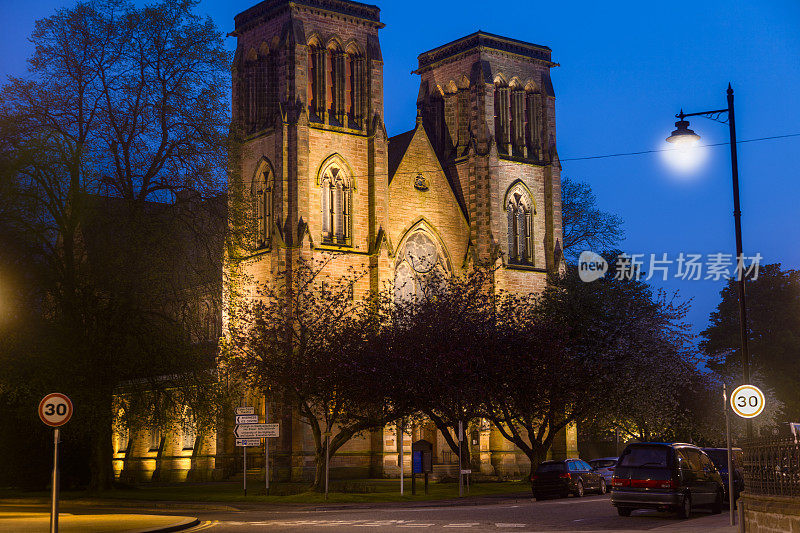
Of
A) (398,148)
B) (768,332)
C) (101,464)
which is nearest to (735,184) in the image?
(101,464)

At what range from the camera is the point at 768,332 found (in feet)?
270

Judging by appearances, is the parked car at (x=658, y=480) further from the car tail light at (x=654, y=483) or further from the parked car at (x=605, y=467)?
the parked car at (x=605, y=467)

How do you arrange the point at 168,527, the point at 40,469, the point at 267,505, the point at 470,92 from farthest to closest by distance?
the point at 470,92
the point at 40,469
the point at 267,505
the point at 168,527

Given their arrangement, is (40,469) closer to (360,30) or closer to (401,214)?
(401,214)

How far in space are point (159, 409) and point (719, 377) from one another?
40620 millimetres

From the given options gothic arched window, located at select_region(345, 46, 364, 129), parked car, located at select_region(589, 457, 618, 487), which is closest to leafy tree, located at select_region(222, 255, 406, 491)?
parked car, located at select_region(589, 457, 618, 487)

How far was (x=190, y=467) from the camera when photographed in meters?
57.8

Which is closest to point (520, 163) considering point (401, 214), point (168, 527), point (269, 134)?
point (401, 214)

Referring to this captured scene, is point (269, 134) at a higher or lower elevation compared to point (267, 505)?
higher

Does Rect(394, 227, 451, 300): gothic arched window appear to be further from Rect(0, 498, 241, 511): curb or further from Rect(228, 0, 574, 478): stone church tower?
Rect(0, 498, 241, 511): curb

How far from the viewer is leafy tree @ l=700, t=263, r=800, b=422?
7931cm

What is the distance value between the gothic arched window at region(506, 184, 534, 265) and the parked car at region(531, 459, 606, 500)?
26.4 m

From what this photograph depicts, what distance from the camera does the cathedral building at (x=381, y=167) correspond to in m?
54.3

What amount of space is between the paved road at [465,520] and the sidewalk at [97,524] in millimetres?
684
